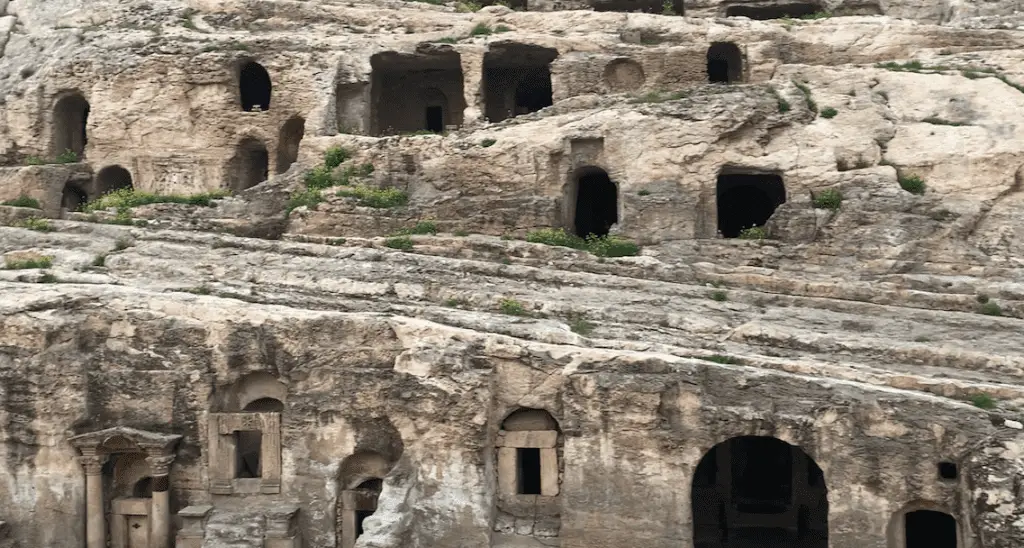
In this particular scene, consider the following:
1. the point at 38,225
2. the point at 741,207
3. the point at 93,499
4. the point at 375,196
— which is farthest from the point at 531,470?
the point at 38,225

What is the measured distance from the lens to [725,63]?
29188mm

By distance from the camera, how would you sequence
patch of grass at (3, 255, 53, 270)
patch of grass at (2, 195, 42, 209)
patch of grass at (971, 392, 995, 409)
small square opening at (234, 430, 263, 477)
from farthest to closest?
patch of grass at (2, 195, 42, 209) < patch of grass at (3, 255, 53, 270) < small square opening at (234, 430, 263, 477) < patch of grass at (971, 392, 995, 409)

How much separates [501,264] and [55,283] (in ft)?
28.9

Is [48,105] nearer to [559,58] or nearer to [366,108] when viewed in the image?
[366,108]

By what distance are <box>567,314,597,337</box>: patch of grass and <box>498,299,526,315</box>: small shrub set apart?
0.93 meters

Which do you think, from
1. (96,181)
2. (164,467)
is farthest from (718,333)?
(96,181)

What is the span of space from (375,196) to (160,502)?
27.6ft

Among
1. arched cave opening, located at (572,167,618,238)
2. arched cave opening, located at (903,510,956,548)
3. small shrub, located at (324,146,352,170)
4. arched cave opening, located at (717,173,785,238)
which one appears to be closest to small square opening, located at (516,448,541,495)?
arched cave opening, located at (903,510,956,548)

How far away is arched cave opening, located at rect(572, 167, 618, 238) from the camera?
2594cm

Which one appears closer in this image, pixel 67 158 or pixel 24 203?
pixel 24 203

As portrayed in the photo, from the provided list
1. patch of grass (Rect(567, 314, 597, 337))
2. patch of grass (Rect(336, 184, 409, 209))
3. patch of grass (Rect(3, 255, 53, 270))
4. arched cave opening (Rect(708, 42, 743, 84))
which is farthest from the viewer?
arched cave opening (Rect(708, 42, 743, 84))

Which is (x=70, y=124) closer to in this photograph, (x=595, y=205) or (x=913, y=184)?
(x=595, y=205)

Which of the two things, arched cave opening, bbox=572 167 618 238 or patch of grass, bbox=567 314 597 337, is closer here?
patch of grass, bbox=567 314 597 337

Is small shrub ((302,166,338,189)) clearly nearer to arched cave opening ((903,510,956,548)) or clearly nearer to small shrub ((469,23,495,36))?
small shrub ((469,23,495,36))
